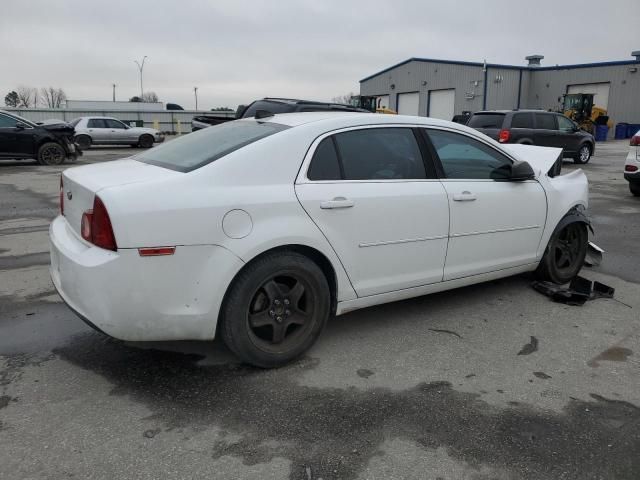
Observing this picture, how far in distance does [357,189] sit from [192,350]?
1532mm

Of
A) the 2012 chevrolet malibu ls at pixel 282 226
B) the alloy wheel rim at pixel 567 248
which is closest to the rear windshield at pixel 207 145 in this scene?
the 2012 chevrolet malibu ls at pixel 282 226

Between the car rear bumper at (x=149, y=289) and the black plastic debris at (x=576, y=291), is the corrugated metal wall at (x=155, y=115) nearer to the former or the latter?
the black plastic debris at (x=576, y=291)

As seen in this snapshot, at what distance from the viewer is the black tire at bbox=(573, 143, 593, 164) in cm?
1925

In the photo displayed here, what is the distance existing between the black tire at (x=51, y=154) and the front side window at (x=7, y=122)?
92cm

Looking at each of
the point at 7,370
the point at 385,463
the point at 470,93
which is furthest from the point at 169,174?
the point at 470,93

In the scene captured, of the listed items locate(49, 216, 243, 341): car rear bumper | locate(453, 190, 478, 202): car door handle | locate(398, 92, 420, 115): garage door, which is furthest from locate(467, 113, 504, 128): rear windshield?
locate(398, 92, 420, 115): garage door

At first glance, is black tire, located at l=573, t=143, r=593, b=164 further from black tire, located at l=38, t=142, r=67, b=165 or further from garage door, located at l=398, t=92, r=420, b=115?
garage door, located at l=398, t=92, r=420, b=115

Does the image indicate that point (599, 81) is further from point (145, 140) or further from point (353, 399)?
point (353, 399)

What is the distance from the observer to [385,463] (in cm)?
252

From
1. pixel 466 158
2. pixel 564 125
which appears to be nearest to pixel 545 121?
pixel 564 125

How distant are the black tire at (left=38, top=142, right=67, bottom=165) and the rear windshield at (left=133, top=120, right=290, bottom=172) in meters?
13.5

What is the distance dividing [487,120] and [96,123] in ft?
54.5

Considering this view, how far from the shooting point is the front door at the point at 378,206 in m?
3.46

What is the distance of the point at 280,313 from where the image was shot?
337 cm
